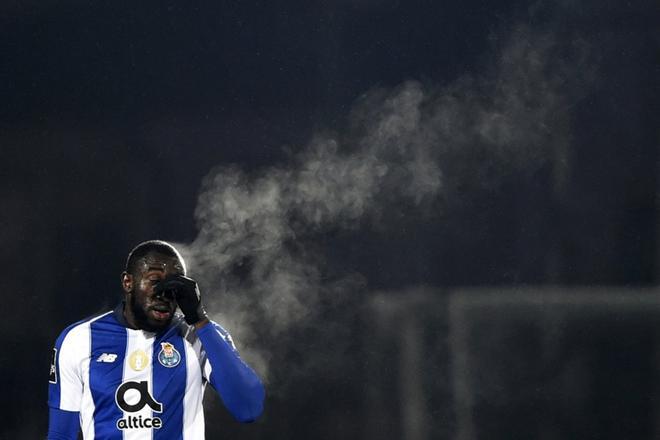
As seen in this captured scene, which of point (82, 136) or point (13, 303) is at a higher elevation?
point (82, 136)

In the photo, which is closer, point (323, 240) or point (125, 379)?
point (125, 379)

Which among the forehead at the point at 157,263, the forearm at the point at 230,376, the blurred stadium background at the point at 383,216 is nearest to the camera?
the forearm at the point at 230,376

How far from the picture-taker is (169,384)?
2307mm

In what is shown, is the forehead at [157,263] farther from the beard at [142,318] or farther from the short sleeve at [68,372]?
the short sleeve at [68,372]

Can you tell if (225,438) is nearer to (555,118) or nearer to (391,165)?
(391,165)

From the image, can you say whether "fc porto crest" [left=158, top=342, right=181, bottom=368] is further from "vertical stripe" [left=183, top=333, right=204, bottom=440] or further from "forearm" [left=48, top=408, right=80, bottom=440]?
"forearm" [left=48, top=408, right=80, bottom=440]

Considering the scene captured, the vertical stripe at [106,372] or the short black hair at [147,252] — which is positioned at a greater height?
the short black hair at [147,252]

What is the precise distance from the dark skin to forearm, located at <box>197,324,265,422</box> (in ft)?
0.48

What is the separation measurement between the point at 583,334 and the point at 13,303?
290cm

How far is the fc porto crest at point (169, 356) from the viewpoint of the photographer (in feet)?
7.66

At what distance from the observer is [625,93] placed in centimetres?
398

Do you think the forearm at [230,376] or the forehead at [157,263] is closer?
the forearm at [230,376]

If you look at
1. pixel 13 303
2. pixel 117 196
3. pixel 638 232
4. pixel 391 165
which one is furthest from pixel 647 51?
pixel 13 303

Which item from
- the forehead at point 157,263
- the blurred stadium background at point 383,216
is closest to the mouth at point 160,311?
the forehead at point 157,263
